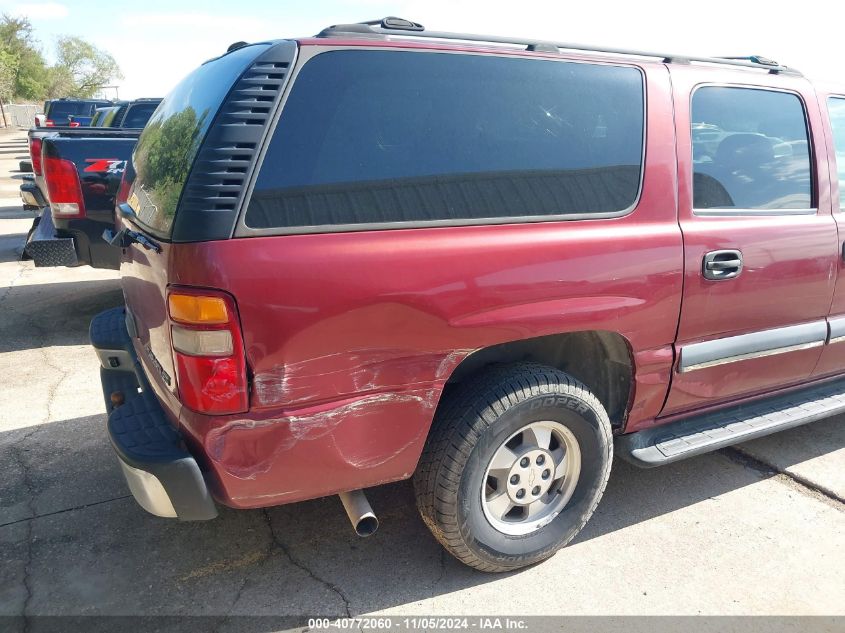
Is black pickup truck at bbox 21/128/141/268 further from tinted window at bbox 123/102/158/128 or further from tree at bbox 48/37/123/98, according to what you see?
tree at bbox 48/37/123/98

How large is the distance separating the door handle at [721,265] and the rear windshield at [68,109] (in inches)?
975

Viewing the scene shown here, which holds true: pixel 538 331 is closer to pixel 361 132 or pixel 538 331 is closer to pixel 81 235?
pixel 361 132

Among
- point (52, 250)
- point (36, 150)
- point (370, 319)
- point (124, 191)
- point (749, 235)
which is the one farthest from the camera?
point (36, 150)

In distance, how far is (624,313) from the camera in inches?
102

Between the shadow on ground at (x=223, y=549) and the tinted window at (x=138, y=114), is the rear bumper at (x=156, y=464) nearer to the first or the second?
the shadow on ground at (x=223, y=549)

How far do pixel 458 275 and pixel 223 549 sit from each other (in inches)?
61.8

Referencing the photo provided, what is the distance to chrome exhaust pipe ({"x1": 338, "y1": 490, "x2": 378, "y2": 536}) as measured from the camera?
2326 mm

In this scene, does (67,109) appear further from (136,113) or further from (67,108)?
(136,113)

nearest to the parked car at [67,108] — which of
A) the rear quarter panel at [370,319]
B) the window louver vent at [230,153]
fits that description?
the window louver vent at [230,153]

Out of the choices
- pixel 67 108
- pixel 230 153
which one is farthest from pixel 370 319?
pixel 67 108

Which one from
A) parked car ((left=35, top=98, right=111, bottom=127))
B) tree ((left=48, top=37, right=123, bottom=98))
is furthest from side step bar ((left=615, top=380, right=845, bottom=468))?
tree ((left=48, top=37, right=123, bottom=98))

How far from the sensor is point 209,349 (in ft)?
6.63

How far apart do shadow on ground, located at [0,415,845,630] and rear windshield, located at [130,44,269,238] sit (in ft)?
4.46

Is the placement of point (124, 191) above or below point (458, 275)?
below
